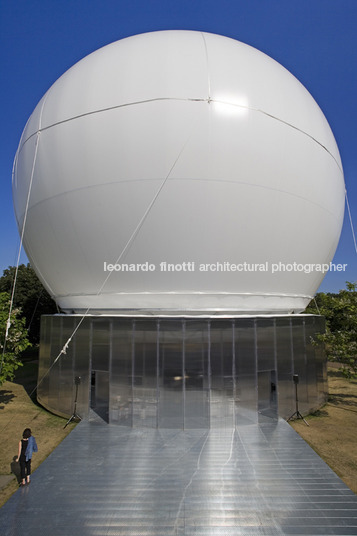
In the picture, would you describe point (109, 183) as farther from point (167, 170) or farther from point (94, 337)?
point (94, 337)

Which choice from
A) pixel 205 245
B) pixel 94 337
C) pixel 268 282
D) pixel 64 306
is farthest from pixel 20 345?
pixel 268 282

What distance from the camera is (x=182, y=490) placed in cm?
624

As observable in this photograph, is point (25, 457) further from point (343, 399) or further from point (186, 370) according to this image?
point (343, 399)

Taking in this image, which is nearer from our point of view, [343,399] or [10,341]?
[10,341]

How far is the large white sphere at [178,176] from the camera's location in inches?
352

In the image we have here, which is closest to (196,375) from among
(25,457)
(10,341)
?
(25,457)

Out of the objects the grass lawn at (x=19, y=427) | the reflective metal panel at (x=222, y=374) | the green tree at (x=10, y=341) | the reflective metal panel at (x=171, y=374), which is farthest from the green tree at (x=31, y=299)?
the reflective metal panel at (x=222, y=374)

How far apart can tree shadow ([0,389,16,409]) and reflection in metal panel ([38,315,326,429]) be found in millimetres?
3538

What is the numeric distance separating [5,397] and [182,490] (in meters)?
9.62

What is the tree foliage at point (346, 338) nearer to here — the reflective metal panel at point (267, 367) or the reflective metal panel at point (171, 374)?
the reflective metal panel at point (267, 367)

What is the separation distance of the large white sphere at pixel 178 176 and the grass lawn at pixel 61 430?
3.71 metres

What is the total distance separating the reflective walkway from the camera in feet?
17.3

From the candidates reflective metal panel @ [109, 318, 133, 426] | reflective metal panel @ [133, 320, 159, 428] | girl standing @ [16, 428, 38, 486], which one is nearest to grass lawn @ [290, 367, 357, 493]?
reflective metal panel @ [133, 320, 159, 428]

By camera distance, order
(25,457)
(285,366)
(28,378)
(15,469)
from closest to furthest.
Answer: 1. (25,457)
2. (15,469)
3. (285,366)
4. (28,378)
